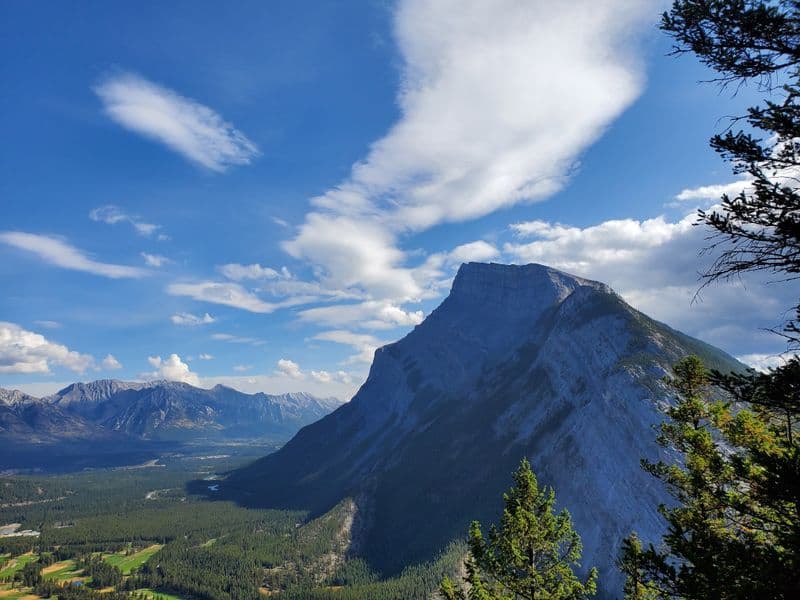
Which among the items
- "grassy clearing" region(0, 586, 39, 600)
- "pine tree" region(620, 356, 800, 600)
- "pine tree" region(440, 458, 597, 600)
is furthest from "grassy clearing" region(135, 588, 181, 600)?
"pine tree" region(620, 356, 800, 600)

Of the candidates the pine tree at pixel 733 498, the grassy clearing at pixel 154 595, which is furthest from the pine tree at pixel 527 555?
the grassy clearing at pixel 154 595

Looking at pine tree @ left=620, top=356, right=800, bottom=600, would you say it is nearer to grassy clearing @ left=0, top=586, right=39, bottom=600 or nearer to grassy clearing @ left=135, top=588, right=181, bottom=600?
grassy clearing @ left=135, top=588, right=181, bottom=600

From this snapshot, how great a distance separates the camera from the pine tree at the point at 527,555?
23031 millimetres

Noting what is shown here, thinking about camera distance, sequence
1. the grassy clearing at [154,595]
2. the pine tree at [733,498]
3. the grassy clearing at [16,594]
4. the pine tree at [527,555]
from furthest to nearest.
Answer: the grassy clearing at [154,595], the grassy clearing at [16,594], the pine tree at [527,555], the pine tree at [733,498]

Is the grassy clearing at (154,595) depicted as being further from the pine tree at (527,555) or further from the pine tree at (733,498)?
the pine tree at (733,498)

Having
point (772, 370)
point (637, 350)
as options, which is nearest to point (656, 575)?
point (772, 370)

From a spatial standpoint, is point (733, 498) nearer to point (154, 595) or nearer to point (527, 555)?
point (527, 555)

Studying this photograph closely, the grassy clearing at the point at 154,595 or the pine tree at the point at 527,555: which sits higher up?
the pine tree at the point at 527,555

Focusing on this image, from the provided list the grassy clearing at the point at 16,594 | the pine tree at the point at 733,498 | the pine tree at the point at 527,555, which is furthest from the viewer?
the grassy clearing at the point at 16,594

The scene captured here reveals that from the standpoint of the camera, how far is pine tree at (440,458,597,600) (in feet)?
75.6

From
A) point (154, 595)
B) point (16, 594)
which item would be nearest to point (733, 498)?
point (154, 595)

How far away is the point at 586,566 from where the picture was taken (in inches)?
5261

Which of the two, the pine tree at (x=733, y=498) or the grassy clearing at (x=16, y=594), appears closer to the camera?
the pine tree at (x=733, y=498)

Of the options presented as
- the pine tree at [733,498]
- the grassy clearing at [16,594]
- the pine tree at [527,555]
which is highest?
the pine tree at [733,498]
